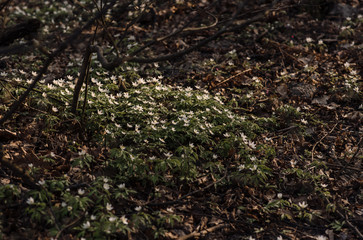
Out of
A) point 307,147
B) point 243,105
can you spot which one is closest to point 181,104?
point 243,105

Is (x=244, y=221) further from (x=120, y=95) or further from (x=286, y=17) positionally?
(x=286, y=17)

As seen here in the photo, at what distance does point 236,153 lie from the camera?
4.43 meters

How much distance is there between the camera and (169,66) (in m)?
6.82

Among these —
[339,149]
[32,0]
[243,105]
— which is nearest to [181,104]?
[243,105]

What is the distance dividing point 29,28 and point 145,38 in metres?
2.62

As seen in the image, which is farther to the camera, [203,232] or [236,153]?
[236,153]

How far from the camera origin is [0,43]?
5.80 meters

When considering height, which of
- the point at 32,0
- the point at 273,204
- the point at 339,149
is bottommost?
the point at 339,149

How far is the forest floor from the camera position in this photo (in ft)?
10.9

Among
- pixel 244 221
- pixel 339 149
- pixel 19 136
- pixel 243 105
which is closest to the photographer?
pixel 244 221

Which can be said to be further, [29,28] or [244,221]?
[29,28]

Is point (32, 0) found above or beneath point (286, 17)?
above

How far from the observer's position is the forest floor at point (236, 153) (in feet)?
10.9

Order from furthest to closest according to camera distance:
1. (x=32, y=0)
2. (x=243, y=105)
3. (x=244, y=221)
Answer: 1. (x=32, y=0)
2. (x=243, y=105)
3. (x=244, y=221)
